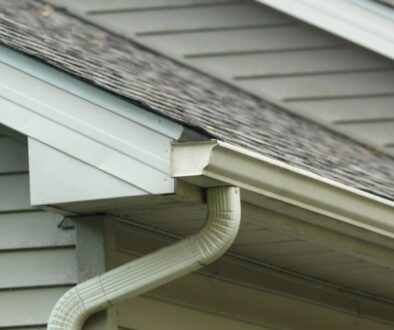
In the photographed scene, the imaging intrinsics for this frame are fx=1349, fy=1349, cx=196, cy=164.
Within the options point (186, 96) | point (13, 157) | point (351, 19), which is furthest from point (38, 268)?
point (351, 19)

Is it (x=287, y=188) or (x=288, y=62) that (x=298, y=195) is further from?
(x=288, y=62)

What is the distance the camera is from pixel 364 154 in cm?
823

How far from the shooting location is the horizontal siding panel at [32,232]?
5637 millimetres

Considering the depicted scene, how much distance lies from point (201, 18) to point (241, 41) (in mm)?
322

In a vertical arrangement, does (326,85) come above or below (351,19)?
below

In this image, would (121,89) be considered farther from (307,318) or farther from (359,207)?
(307,318)

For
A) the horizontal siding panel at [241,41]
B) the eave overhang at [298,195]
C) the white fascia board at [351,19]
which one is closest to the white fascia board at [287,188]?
the eave overhang at [298,195]

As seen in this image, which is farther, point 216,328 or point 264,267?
point 264,267

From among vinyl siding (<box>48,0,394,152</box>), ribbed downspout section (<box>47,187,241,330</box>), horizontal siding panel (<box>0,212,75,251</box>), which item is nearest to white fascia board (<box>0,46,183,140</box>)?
ribbed downspout section (<box>47,187,241,330</box>)

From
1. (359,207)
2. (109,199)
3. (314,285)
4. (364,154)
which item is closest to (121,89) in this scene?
(109,199)

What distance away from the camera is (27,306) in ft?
18.2

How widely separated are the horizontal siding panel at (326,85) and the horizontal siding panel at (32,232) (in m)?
3.43

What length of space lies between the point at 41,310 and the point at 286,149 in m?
1.68

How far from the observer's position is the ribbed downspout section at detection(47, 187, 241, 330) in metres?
5.17
